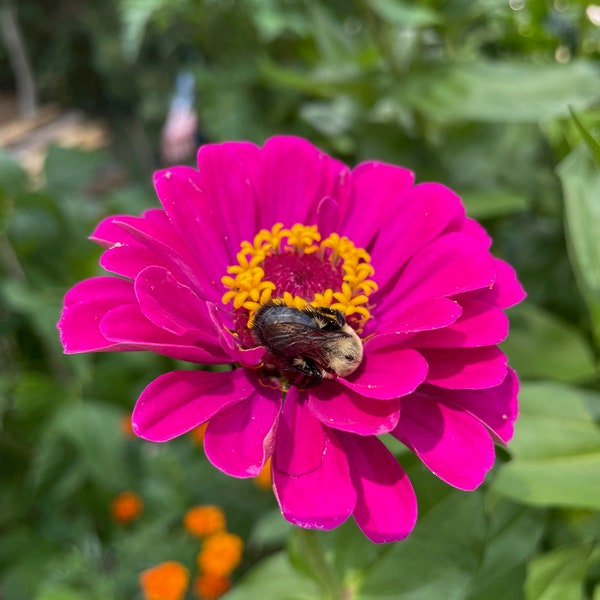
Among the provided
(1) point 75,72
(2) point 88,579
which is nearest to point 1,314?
(2) point 88,579

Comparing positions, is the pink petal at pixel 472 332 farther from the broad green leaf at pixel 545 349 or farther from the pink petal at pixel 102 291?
the broad green leaf at pixel 545 349

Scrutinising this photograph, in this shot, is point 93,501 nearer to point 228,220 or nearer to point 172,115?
point 228,220

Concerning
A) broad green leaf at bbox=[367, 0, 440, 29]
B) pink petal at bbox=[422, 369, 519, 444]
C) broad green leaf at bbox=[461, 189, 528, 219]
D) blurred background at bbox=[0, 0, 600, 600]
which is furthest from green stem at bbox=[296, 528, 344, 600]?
broad green leaf at bbox=[367, 0, 440, 29]

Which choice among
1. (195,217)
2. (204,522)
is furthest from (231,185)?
(204,522)

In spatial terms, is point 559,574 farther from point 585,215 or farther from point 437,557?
point 585,215

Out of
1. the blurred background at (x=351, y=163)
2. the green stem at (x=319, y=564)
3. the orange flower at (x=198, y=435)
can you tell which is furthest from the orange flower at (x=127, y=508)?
the green stem at (x=319, y=564)

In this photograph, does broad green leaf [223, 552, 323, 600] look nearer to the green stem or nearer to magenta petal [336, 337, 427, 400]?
the green stem
